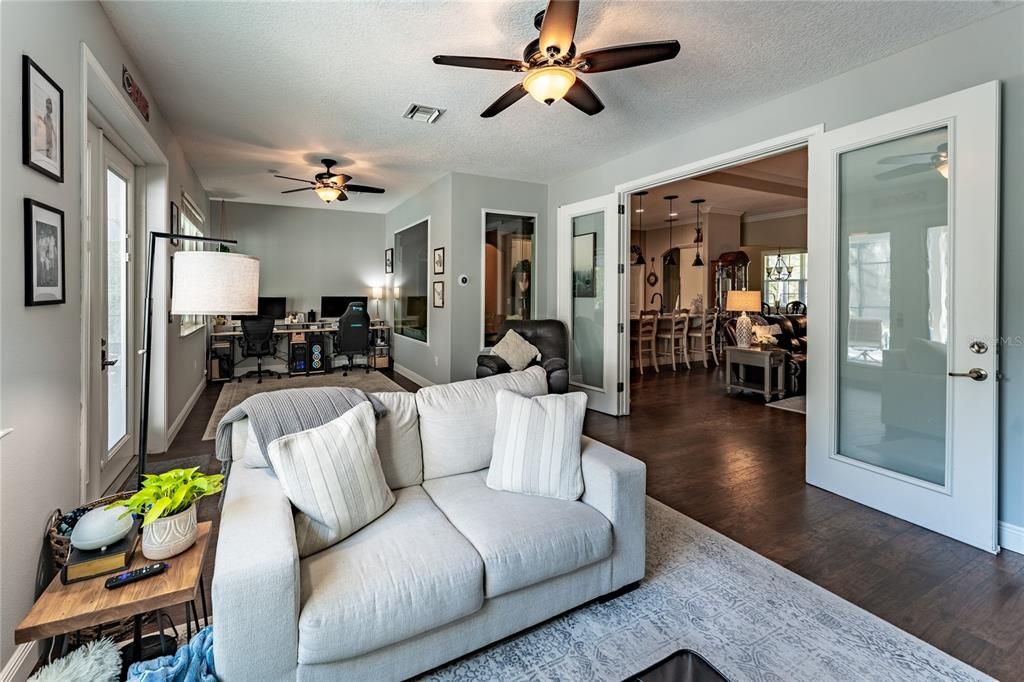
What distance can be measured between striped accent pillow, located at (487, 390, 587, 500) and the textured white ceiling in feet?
6.55

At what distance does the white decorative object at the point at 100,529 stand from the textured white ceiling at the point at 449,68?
2432 mm

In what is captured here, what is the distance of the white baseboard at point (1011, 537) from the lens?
2.45 meters

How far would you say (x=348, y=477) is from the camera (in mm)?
1806

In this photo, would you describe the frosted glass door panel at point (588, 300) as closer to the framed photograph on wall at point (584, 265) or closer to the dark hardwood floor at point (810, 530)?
the framed photograph on wall at point (584, 265)

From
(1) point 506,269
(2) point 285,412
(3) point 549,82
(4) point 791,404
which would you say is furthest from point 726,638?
(1) point 506,269

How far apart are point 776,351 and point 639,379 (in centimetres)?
209

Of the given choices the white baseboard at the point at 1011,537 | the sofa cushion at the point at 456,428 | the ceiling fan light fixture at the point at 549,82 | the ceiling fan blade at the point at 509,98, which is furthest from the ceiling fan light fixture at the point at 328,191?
the white baseboard at the point at 1011,537

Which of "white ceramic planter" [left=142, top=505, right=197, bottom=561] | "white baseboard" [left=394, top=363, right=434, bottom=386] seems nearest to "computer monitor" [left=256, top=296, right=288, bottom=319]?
"white baseboard" [left=394, top=363, right=434, bottom=386]

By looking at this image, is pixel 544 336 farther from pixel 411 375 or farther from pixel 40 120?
pixel 40 120

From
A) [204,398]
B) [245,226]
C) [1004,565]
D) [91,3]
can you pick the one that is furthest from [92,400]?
[245,226]

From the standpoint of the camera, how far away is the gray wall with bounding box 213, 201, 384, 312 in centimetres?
795

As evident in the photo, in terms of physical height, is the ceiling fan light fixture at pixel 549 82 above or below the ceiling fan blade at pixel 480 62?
below

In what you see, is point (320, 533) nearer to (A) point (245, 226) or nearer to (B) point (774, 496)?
(B) point (774, 496)

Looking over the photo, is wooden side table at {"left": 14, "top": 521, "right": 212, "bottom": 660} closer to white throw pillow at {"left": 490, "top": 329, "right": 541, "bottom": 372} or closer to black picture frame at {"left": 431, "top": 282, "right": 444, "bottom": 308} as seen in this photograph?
white throw pillow at {"left": 490, "top": 329, "right": 541, "bottom": 372}
